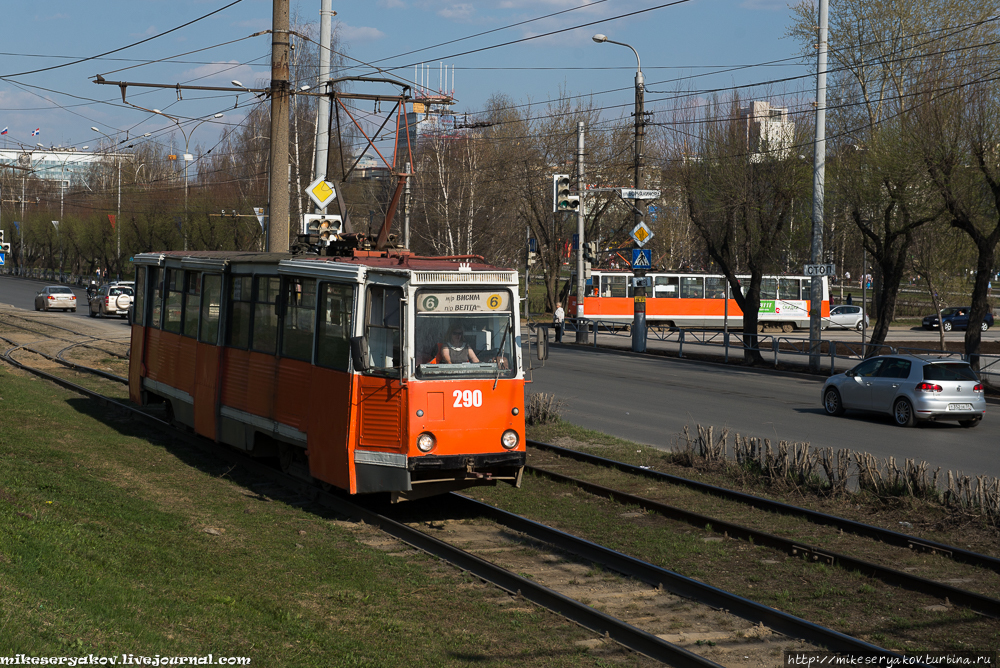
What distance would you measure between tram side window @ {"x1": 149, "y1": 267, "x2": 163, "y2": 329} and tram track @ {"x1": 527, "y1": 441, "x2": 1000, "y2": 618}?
7.08 metres

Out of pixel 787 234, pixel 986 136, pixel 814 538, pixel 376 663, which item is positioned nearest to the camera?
pixel 376 663

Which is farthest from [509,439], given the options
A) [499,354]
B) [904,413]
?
[904,413]

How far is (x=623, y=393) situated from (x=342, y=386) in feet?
47.0

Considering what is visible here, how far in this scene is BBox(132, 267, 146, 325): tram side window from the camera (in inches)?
654

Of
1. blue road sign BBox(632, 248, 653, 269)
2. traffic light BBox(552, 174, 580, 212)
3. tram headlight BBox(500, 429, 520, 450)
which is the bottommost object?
tram headlight BBox(500, 429, 520, 450)

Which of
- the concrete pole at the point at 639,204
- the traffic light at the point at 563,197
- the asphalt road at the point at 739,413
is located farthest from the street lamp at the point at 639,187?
the asphalt road at the point at 739,413

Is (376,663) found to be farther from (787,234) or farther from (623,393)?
(787,234)

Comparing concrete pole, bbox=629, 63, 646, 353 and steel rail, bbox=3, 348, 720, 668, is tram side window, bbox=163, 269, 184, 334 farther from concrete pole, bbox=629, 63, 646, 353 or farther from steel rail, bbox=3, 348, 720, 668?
concrete pole, bbox=629, 63, 646, 353

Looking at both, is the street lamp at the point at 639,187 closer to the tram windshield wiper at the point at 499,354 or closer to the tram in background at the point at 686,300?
the tram in background at the point at 686,300

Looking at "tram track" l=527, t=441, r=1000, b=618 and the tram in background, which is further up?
the tram in background

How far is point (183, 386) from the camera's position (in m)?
14.7

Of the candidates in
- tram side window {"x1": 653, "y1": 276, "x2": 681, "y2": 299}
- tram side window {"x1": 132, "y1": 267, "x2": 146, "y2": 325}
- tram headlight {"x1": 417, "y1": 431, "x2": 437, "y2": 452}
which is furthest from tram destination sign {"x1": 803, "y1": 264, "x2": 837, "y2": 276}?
tram side window {"x1": 653, "y1": 276, "x2": 681, "y2": 299}

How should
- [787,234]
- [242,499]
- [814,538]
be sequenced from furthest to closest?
[787,234] < [242,499] < [814,538]

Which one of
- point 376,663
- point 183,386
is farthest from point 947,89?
point 376,663
